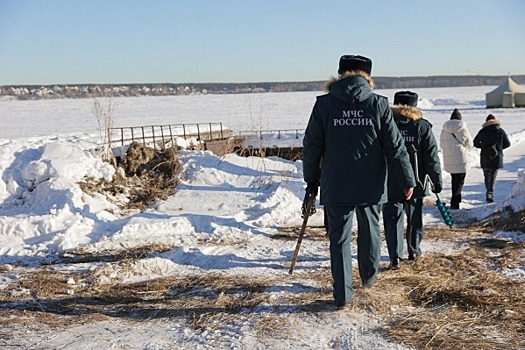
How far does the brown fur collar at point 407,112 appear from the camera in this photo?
6.11 metres

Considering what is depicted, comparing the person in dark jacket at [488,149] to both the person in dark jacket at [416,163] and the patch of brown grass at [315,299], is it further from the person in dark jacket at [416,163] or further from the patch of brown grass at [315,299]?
the person in dark jacket at [416,163]

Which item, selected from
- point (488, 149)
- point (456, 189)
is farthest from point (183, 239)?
point (488, 149)

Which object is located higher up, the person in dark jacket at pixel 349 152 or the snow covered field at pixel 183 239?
the person in dark jacket at pixel 349 152

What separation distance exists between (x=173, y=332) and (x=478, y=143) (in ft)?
24.2

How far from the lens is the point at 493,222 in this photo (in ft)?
24.5

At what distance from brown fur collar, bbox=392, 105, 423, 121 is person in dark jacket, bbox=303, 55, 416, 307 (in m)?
1.58

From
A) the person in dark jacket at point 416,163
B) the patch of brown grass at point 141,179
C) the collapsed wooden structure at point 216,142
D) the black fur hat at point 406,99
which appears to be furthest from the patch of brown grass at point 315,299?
the collapsed wooden structure at point 216,142

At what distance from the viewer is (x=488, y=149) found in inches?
387

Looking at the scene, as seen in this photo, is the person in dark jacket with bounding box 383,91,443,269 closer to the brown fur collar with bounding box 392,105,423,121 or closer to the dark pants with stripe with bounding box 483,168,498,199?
the brown fur collar with bounding box 392,105,423,121

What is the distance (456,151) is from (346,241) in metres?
5.39

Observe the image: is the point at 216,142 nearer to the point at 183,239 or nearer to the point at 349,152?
the point at 183,239

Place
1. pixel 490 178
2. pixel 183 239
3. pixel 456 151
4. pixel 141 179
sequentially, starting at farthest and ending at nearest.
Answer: pixel 141 179
pixel 490 178
pixel 456 151
pixel 183 239

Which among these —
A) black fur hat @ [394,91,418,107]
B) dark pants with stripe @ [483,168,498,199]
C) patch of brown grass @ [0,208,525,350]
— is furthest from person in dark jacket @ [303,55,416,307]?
dark pants with stripe @ [483,168,498,199]

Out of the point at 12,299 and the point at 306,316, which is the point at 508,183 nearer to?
the point at 306,316
